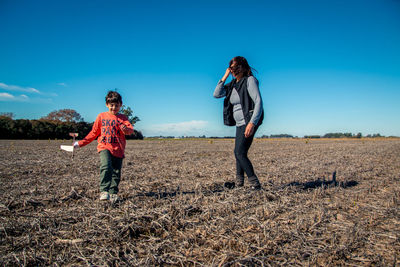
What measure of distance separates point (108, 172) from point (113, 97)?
1.13m

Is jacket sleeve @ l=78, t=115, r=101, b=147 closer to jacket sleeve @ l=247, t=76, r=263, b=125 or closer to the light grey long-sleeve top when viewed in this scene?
the light grey long-sleeve top

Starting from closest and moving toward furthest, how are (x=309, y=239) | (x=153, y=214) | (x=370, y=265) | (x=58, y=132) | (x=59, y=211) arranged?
(x=370, y=265) → (x=309, y=239) → (x=153, y=214) → (x=59, y=211) → (x=58, y=132)

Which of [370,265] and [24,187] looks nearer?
[370,265]

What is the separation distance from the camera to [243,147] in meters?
3.70

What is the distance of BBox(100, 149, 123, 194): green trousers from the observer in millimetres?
3328

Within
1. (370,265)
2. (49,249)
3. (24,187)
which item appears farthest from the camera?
(24,187)

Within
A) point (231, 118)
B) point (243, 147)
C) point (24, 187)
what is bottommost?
point (24, 187)

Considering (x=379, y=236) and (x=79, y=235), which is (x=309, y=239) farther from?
(x=79, y=235)

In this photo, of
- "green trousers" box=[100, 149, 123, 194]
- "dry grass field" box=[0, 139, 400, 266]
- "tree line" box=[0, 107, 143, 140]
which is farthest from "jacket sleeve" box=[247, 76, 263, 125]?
"tree line" box=[0, 107, 143, 140]

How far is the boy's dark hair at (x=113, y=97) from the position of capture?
3.52 meters

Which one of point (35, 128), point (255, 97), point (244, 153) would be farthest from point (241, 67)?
point (35, 128)

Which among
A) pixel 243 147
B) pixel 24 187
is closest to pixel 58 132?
pixel 24 187

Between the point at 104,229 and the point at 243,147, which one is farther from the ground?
the point at 243,147

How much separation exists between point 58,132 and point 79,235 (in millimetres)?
47381
